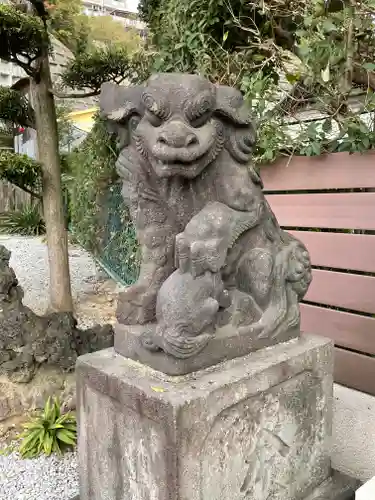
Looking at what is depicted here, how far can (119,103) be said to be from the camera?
1538mm

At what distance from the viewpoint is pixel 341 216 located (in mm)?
3045

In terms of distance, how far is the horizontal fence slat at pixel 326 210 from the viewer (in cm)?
292

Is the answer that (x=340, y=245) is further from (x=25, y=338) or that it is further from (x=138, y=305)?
(x=25, y=338)

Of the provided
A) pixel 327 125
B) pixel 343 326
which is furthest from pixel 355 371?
pixel 327 125

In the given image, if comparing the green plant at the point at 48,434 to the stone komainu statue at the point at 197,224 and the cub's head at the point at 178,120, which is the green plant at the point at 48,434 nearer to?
the stone komainu statue at the point at 197,224

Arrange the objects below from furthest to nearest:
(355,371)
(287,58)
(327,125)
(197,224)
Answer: (287,58) < (355,371) < (327,125) < (197,224)

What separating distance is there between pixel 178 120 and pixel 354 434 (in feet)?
6.46

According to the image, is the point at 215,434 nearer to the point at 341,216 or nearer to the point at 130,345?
the point at 130,345

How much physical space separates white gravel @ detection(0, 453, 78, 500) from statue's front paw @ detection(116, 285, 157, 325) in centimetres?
104

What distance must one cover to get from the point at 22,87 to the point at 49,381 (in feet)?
9.82

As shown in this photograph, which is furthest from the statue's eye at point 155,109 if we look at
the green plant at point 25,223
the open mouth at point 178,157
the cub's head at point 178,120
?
the green plant at point 25,223

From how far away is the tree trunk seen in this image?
3934 mm

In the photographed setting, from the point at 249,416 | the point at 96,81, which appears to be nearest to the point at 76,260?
the point at 96,81

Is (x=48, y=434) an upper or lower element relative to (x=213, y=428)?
lower
